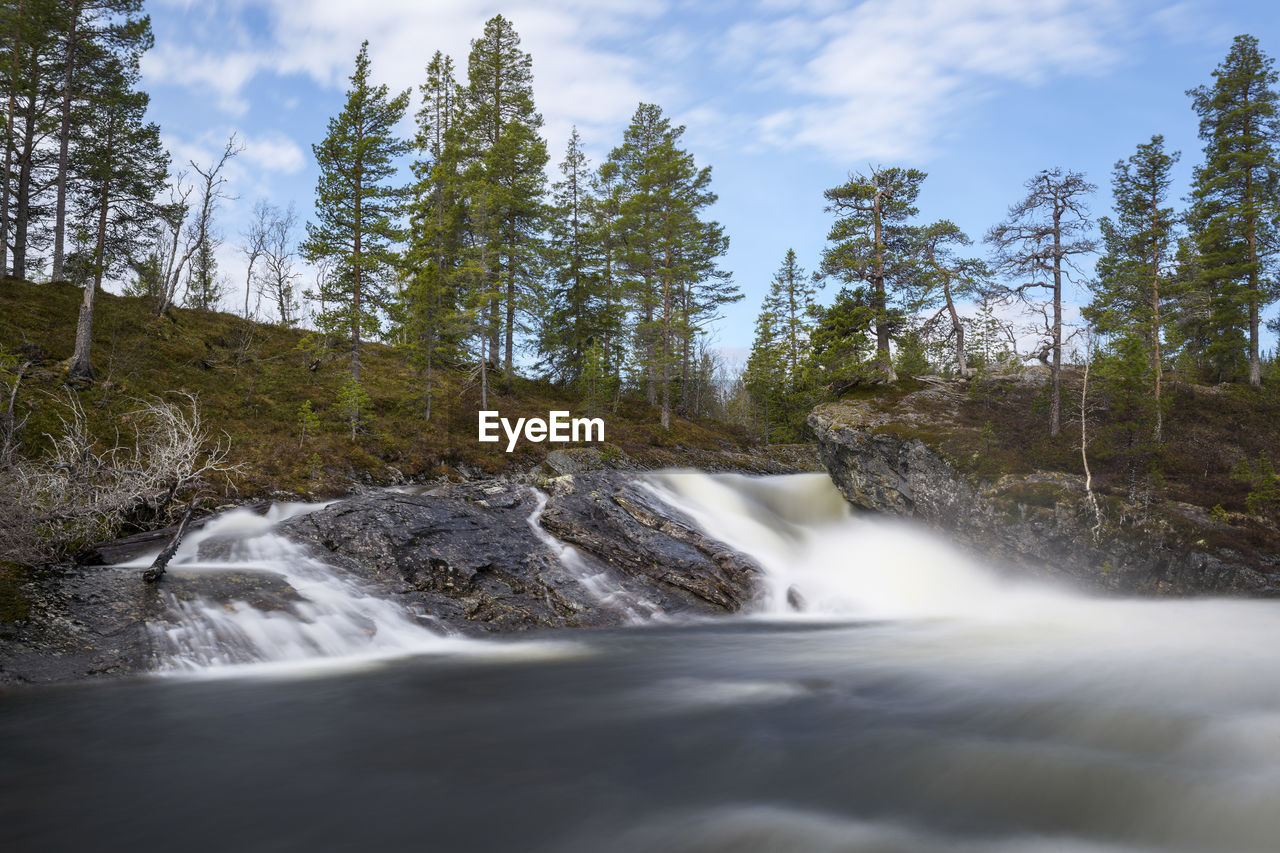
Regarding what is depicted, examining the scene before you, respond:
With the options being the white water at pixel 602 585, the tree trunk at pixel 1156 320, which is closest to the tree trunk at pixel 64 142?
the white water at pixel 602 585

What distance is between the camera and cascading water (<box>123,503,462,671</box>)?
728cm

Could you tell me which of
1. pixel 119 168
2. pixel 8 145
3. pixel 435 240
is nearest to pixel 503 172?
pixel 435 240

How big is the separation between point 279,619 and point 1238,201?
34354 millimetres

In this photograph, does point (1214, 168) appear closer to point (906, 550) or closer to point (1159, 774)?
point (906, 550)

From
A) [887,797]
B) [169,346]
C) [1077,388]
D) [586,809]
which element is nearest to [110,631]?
[586,809]

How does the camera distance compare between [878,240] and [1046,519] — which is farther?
[878,240]

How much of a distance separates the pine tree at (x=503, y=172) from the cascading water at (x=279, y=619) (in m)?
16.9

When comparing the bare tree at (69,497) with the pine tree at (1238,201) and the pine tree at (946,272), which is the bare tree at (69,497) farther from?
the pine tree at (1238,201)

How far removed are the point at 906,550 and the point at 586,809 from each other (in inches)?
430

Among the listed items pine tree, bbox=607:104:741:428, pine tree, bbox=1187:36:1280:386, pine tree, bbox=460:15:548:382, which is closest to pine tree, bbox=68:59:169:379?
pine tree, bbox=460:15:548:382

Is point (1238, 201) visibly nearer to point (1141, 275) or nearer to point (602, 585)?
point (1141, 275)

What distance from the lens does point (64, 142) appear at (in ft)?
82.5

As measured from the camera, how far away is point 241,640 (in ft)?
24.7

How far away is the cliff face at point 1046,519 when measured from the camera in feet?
35.5
